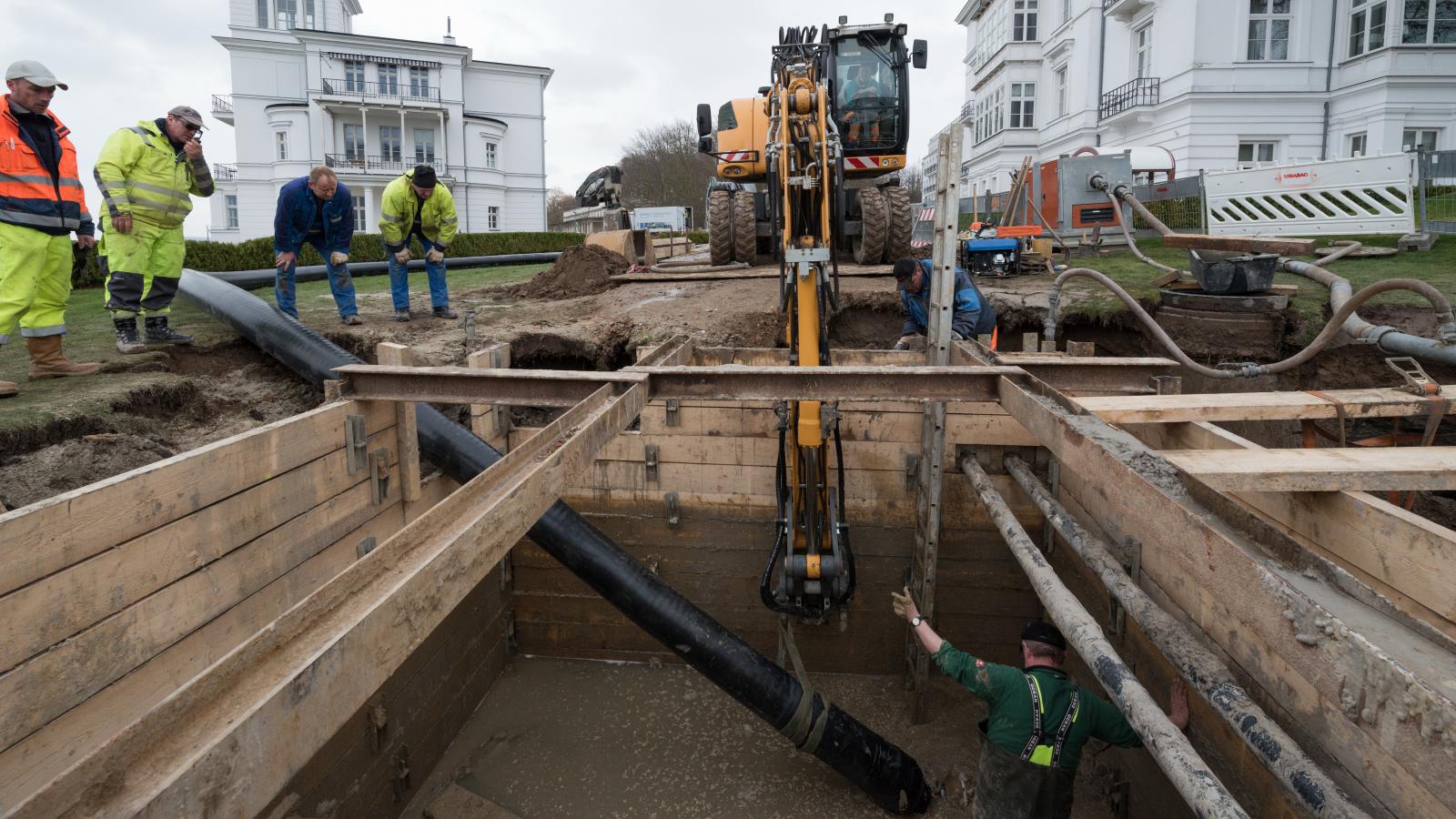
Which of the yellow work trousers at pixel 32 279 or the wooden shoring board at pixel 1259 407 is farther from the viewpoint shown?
the yellow work trousers at pixel 32 279

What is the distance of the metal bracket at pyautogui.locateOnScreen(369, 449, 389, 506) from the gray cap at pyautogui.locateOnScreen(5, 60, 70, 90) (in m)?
2.81

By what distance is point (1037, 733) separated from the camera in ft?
11.2

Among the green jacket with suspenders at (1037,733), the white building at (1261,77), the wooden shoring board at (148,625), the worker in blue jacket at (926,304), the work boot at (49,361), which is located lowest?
the green jacket with suspenders at (1037,733)

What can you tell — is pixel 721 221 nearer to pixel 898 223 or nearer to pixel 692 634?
pixel 898 223

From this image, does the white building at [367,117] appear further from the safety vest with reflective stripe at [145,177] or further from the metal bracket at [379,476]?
the metal bracket at [379,476]

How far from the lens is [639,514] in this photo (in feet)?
20.1

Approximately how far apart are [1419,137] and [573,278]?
741 inches

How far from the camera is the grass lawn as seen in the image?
4266mm

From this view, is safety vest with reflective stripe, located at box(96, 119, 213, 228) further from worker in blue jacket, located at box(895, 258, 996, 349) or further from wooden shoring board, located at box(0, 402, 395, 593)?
worker in blue jacket, located at box(895, 258, 996, 349)

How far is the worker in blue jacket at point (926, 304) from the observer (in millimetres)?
5402

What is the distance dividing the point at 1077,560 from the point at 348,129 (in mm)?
35898

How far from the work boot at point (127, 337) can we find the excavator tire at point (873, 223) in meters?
6.76

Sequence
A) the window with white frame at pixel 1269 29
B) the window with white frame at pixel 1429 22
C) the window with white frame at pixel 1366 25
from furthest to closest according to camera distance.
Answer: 1. the window with white frame at pixel 1269 29
2. the window with white frame at pixel 1366 25
3. the window with white frame at pixel 1429 22

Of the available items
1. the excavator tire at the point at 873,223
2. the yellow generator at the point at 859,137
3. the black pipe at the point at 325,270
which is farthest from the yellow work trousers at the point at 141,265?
the excavator tire at the point at 873,223
